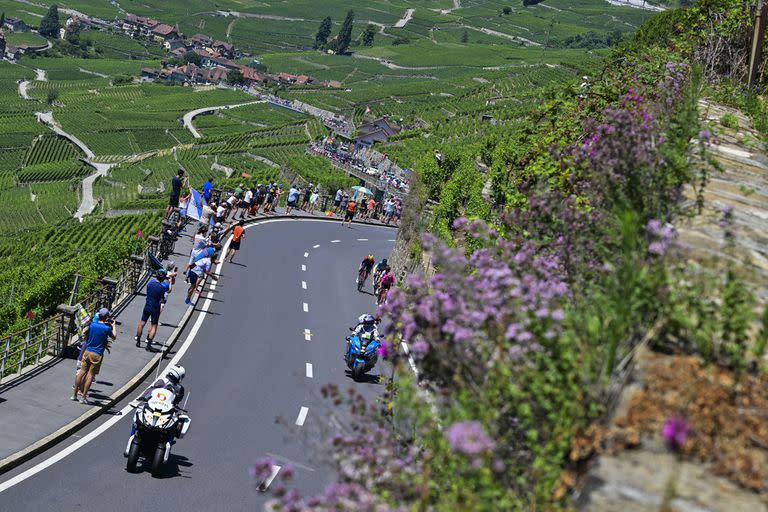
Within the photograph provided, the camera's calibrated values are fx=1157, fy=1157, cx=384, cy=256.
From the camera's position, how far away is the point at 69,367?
20625 mm

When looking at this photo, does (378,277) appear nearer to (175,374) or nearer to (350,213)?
(350,213)

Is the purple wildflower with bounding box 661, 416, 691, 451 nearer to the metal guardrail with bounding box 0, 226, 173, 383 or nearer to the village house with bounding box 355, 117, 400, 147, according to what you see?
the metal guardrail with bounding box 0, 226, 173, 383

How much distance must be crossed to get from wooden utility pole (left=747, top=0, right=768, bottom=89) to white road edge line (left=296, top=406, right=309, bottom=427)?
32.3 ft

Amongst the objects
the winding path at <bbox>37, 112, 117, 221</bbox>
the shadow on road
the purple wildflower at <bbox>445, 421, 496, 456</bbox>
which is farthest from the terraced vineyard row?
the purple wildflower at <bbox>445, 421, 496, 456</bbox>

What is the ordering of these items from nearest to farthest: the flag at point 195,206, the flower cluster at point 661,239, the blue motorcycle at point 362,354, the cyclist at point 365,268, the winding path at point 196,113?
→ the flower cluster at point 661,239
the blue motorcycle at point 362,354
the flag at point 195,206
the cyclist at point 365,268
the winding path at point 196,113

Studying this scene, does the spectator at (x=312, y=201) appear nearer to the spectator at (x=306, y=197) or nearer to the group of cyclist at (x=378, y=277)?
the spectator at (x=306, y=197)

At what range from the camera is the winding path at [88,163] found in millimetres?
115131

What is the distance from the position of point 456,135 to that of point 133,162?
6003cm

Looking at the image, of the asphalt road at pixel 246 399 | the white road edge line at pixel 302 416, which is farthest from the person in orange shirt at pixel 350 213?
the white road edge line at pixel 302 416

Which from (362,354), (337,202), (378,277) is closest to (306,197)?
(337,202)

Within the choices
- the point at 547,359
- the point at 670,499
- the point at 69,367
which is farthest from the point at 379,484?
the point at 69,367

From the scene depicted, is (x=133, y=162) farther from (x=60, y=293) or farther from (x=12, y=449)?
(x=12, y=449)

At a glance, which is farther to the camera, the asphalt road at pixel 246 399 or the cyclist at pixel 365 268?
the cyclist at pixel 365 268

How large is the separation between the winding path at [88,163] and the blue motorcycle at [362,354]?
248ft
